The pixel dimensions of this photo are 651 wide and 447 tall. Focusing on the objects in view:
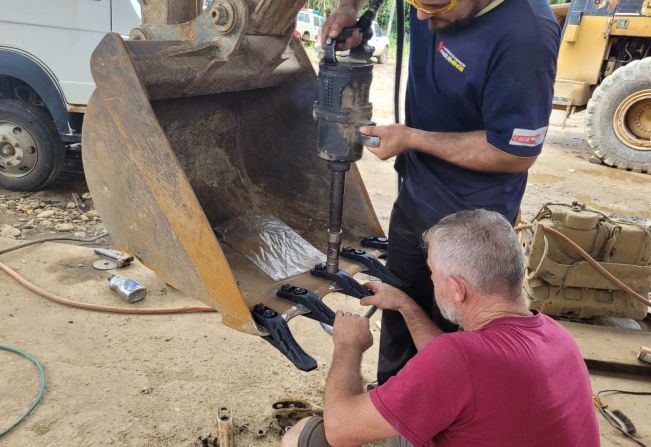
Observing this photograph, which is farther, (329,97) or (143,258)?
(143,258)

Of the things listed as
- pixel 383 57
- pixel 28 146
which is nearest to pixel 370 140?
pixel 28 146

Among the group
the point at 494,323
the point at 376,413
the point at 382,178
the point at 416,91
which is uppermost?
the point at 416,91

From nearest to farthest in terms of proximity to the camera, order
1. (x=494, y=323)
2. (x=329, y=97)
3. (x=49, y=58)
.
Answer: (x=494, y=323)
(x=329, y=97)
(x=49, y=58)

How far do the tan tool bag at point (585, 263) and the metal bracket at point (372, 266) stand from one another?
157 cm

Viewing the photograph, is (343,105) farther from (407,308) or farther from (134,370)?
(134,370)

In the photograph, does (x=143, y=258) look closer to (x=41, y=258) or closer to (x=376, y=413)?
(x=376, y=413)

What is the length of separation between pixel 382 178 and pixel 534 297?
309 cm

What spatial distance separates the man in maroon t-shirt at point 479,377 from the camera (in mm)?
1304

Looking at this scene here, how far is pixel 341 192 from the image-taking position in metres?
1.95

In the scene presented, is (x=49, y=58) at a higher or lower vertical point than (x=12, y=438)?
higher

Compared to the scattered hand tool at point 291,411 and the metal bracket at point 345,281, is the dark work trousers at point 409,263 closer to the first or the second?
the metal bracket at point 345,281

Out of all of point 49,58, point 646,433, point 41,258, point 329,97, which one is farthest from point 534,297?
point 49,58

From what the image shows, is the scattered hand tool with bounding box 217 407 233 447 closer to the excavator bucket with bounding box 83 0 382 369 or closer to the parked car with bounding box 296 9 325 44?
the excavator bucket with bounding box 83 0 382 369

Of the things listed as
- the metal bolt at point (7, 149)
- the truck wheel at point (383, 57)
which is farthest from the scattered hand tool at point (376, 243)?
the truck wheel at point (383, 57)
